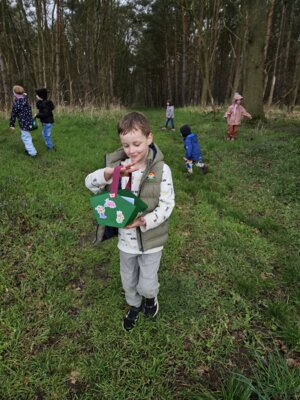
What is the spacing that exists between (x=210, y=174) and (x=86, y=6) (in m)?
13.0

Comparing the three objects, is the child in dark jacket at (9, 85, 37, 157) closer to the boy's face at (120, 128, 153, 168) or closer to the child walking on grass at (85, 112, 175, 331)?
the child walking on grass at (85, 112, 175, 331)

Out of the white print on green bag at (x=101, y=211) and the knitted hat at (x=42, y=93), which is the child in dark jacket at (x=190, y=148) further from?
the white print on green bag at (x=101, y=211)

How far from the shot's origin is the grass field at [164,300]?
2133mm

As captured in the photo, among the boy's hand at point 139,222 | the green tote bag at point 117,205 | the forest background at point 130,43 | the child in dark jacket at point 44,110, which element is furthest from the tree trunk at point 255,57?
the green tote bag at point 117,205

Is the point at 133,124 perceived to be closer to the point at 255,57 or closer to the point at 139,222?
the point at 139,222

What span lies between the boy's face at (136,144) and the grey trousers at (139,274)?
88 cm

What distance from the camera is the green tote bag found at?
5.90 feet

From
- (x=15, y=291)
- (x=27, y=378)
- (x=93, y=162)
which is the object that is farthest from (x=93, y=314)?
(x=93, y=162)

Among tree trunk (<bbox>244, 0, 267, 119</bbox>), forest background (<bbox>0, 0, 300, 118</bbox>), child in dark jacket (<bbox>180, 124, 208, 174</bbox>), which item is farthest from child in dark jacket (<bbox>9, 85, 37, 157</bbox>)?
tree trunk (<bbox>244, 0, 267, 119</bbox>)

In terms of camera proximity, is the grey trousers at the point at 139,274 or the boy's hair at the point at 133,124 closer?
the boy's hair at the point at 133,124

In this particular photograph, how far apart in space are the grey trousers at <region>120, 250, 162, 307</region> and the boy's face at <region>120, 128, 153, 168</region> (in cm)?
88

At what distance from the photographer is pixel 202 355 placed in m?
2.35

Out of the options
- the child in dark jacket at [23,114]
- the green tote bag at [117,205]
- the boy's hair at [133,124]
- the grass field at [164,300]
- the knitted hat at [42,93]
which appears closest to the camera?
the green tote bag at [117,205]

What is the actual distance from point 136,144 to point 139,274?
124cm
